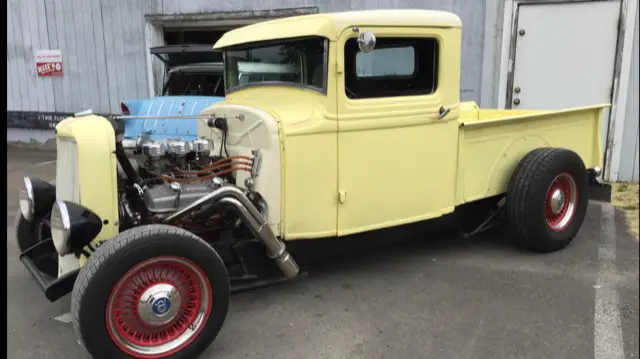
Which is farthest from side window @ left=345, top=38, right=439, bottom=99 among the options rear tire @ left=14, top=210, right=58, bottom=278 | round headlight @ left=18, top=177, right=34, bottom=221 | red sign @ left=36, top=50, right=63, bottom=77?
red sign @ left=36, top=50, right=63, bottom=77

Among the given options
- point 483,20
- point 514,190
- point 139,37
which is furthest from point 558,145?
point 139,37

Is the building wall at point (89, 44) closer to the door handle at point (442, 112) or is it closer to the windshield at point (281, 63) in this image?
the windshield at point (281, 63)

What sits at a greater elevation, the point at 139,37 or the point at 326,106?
the point at 139,37

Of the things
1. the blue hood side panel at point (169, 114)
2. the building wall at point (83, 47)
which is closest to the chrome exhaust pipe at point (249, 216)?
the blue hood side panel at point (169, 114)

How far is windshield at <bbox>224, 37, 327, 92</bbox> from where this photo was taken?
3549mm

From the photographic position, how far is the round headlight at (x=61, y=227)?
2.87 m

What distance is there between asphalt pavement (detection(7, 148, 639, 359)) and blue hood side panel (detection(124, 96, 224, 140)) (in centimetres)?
239

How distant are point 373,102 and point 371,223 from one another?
2.73 feet

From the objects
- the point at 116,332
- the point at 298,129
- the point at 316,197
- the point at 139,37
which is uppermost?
the point at 139,37

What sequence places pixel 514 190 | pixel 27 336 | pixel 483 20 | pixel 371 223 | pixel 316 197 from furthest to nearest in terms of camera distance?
pixel 483 20 → pixel 514 190 → pixel 371 223 → pixel 316 197 → pixel 27 336

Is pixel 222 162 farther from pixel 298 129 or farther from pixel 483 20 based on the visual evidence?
pixel 483 20

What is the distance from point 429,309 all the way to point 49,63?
942cm

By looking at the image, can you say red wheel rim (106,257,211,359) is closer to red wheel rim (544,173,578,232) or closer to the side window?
the side window

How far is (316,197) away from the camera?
3.55 metres
